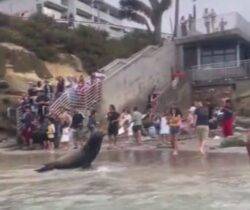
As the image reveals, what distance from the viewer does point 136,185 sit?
11.1 metres

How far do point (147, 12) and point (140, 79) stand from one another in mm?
14904

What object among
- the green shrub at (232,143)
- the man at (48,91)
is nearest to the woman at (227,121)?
the green shrub at (232,143)

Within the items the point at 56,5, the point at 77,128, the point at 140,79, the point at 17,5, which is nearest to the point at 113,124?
the point at 77,128

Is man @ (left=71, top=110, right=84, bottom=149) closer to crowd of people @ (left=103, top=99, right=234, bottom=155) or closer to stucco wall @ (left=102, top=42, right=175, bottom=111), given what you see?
crowd of people @ (left=103, top=99, right=234, bottom=155)

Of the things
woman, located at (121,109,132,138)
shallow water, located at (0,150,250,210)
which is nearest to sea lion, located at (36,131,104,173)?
shallow water, located at (0,150,250,210)

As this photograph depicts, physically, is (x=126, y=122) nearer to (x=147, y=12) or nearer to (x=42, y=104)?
(x=42, y=104)

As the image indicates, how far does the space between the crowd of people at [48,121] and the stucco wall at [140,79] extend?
2.81 m

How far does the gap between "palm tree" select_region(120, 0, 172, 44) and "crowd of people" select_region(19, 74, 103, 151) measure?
18156 millimetres

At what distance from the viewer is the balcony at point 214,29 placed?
36656 mm

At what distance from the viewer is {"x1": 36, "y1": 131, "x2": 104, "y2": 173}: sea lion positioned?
14.1m

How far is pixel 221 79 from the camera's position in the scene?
3372 cm

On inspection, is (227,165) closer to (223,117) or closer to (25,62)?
(223,117)

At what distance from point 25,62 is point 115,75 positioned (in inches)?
279

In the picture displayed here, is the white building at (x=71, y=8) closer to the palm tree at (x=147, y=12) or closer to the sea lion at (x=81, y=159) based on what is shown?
the palm tree at (x=147, y=12)
